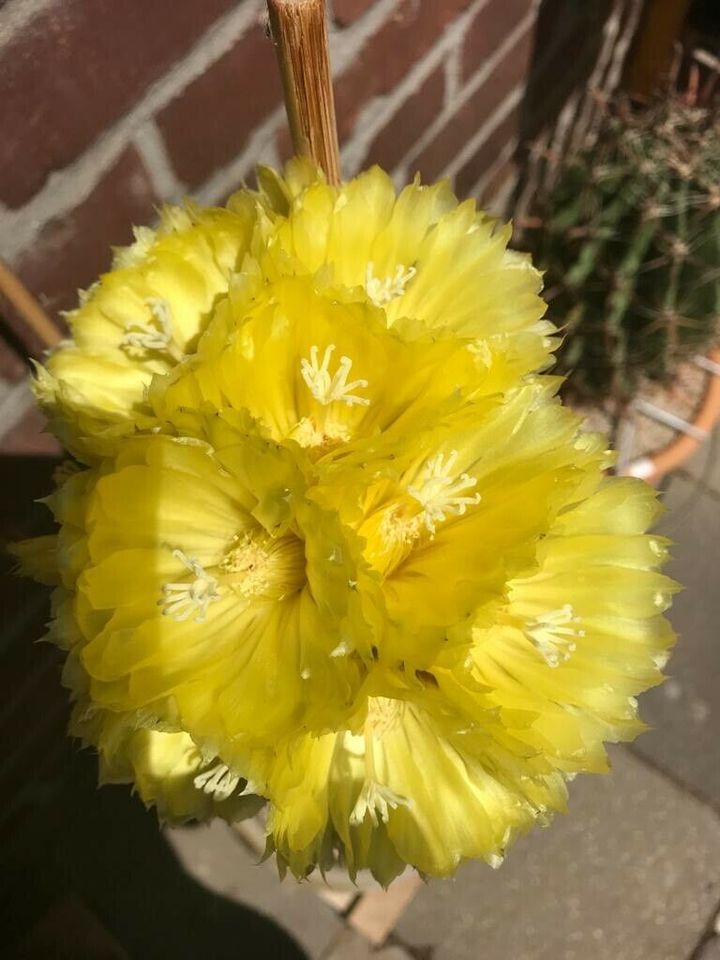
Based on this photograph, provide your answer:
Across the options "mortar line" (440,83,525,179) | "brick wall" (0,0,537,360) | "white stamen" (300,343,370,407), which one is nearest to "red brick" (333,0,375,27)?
"brick wall" (0,0,537,360)

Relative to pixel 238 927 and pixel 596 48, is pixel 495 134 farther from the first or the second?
pixel 238 927

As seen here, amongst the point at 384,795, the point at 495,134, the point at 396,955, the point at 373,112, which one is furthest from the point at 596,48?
the point at 396,955

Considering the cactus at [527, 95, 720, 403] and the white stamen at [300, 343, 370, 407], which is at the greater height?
the white stamen at [300, 343, 370, 407]

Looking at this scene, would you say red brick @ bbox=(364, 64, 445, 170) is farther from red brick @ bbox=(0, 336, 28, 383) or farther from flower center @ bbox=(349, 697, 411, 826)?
flower center @ bbox=(349, 697, 411, 826)

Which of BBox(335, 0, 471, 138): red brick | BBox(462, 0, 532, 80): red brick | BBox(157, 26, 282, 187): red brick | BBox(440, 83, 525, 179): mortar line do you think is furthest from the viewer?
BBox(440, 83, 525, 179): mortar line

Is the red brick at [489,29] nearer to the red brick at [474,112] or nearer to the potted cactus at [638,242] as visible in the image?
the red brick at [474,112]

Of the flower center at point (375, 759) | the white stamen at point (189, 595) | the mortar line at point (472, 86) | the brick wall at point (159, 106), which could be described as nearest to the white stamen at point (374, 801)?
the flower center at point (375, 759)
